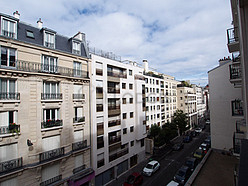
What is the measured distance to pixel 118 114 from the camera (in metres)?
23.0

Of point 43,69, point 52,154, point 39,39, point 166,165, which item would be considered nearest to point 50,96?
point 43,69

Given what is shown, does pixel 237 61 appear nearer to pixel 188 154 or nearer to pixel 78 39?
pixel 78 39

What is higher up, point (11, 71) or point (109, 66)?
point (109, 66)

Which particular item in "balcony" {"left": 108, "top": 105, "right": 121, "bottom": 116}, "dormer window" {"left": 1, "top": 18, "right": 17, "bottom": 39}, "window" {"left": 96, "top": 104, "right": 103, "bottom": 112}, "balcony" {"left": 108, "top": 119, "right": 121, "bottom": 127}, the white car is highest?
"dormer window" {"left": 1, "top": 18, "right": 17, "bottom": 39}

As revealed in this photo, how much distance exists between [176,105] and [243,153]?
50.1 metres

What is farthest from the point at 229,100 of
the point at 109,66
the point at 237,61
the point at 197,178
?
the point at 109,66

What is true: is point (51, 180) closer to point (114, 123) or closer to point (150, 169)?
point (114, 123)

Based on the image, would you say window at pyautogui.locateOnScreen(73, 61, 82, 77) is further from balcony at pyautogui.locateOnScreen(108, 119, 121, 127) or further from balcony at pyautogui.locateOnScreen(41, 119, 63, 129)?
balcony at pyautogui.locateOnScreen(108, 119, 121, 127)

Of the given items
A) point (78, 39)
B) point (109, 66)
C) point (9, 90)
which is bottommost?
point (9, 90)

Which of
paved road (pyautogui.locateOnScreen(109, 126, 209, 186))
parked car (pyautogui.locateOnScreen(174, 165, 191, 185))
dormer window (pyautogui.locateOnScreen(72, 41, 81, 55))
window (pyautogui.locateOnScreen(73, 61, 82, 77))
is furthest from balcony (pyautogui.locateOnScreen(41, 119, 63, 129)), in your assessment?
parked car (pyautogui.locateOnScreen(174, 165, 191, 185))

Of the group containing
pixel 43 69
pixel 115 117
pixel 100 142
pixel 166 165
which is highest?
pixel 43 69

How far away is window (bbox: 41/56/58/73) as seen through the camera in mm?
14609

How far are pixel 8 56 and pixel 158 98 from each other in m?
34.3

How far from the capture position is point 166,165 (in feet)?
83.7
